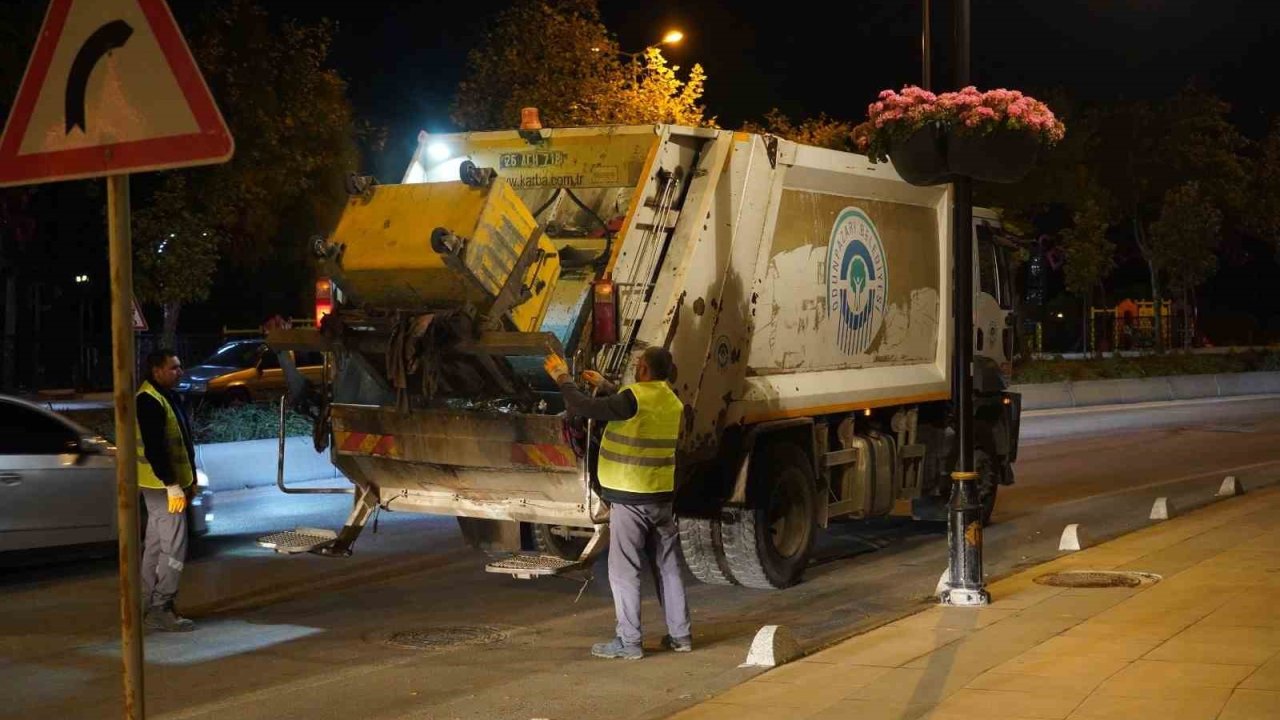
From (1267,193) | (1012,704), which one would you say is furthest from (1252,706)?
(1267,193)

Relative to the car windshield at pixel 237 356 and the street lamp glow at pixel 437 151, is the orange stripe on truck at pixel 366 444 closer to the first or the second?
the street lamp glow at pixel 437 151

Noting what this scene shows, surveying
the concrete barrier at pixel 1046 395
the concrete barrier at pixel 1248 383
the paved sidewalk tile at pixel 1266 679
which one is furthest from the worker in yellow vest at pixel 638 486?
the concrete barrier at pixel 1248 383

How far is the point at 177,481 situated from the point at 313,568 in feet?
7.88

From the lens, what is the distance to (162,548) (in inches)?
355

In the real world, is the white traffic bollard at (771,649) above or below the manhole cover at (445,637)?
above

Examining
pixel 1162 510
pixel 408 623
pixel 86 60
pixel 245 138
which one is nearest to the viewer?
pixel 86 60

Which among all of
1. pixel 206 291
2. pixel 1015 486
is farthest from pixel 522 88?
pixel 1015 486

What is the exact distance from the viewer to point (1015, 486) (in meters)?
17.2

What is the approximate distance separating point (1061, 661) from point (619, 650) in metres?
2.30

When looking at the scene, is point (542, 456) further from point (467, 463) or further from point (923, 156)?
point (923, 156)

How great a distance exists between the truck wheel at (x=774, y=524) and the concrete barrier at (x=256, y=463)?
6.85m

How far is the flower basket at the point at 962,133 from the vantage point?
942cm

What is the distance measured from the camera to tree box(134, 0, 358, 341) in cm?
2264

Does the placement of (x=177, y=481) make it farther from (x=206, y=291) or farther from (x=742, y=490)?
(x=206, y=291)
